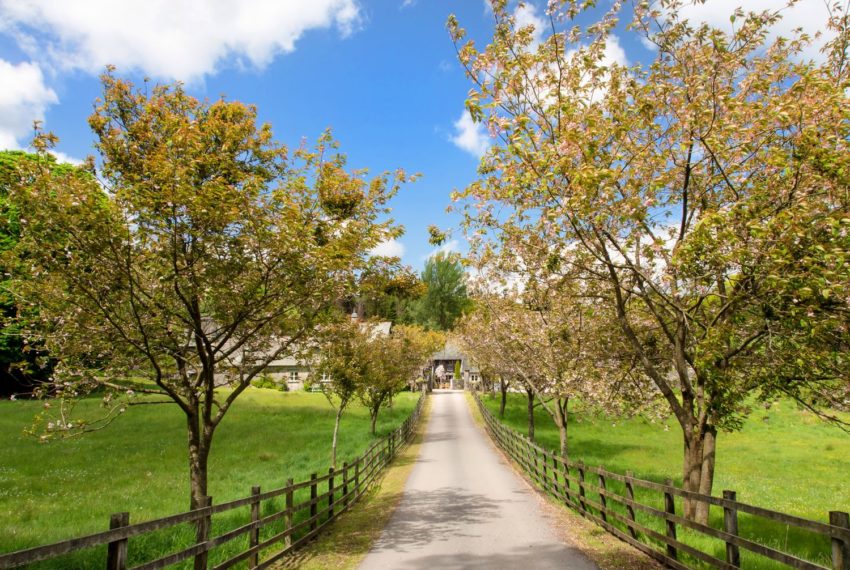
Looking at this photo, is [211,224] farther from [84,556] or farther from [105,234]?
[84,556]

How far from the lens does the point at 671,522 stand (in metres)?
8.09

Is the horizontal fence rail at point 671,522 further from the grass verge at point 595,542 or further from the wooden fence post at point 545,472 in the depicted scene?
the grass verge at point 595,542

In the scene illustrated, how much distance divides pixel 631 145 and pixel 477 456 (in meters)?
18.5

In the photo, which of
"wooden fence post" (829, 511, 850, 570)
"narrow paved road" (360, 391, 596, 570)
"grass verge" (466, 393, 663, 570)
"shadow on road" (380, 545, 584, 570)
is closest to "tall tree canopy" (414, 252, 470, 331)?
"narrow paved road" (360, 391, 596, 570)

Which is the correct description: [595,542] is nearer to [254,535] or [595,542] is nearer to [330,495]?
[330,495]

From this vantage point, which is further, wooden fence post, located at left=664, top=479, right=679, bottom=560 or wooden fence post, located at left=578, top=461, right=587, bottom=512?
wooden fence post, located at left=578, top=461, right=587, bottom=512

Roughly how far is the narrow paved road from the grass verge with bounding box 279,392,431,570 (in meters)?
0.27

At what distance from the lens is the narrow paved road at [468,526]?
8.60 metres

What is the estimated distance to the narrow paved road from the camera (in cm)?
860

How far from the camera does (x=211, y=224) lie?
29.8ft

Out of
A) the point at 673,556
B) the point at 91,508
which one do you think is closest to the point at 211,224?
the point at 673,556

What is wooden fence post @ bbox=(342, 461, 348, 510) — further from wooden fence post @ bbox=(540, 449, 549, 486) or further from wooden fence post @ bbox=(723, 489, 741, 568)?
wooden fence post @ bbox=(723, 489, 741, 568)

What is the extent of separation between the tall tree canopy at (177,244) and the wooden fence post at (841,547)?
310 inches

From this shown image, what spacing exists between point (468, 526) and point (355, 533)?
243cm
